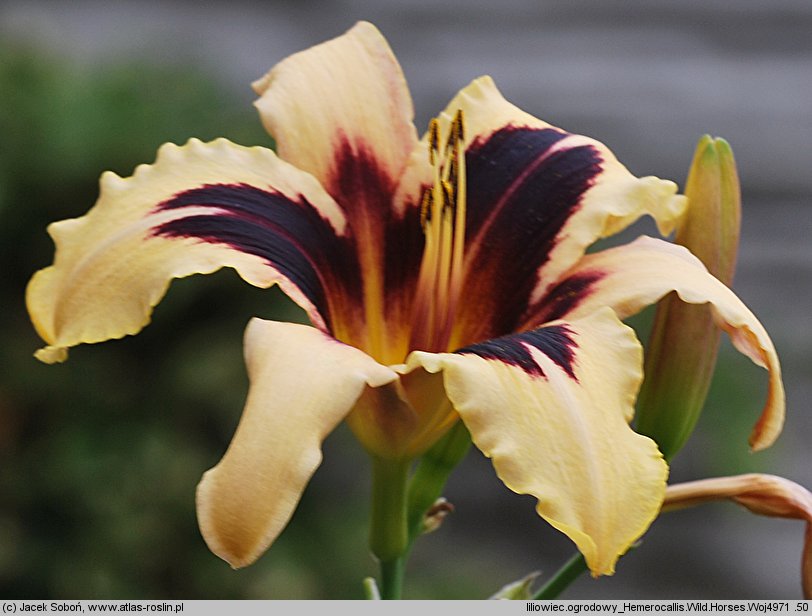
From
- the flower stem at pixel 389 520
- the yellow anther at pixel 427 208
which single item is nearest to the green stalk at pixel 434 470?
the flower stem at pixel 389 520

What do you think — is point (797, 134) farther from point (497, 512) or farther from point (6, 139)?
point (6, 139)

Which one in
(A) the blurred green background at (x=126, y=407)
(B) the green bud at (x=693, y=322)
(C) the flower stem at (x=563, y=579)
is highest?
(B) the green bud at (x=693, y=322)

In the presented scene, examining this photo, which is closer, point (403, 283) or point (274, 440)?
point (274, 440)

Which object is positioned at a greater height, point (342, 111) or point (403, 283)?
point (342, 111)

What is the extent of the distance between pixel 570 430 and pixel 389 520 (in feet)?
0.63

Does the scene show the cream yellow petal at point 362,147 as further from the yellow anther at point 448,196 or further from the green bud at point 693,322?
the green bud at point 693,322

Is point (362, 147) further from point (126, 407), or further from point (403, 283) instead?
point (126, 407)

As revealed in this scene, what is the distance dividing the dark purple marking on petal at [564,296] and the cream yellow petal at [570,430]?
0.22 feet

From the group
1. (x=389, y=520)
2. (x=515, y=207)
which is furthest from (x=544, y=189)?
(x=389, y=520)

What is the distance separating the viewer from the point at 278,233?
680 mm

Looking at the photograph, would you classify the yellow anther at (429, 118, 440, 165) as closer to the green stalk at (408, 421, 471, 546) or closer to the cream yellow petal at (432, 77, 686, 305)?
the cream yellow petal at (432, 77, 686, 305)

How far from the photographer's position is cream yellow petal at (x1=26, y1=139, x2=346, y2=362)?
61 cm

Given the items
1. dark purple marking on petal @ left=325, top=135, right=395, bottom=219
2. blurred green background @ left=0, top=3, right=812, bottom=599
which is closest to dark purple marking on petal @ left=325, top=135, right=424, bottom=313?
dark purple marking on petal @ left=325, top=135, right=395, bottom=219

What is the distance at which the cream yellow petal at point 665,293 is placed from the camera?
0.61 meters
